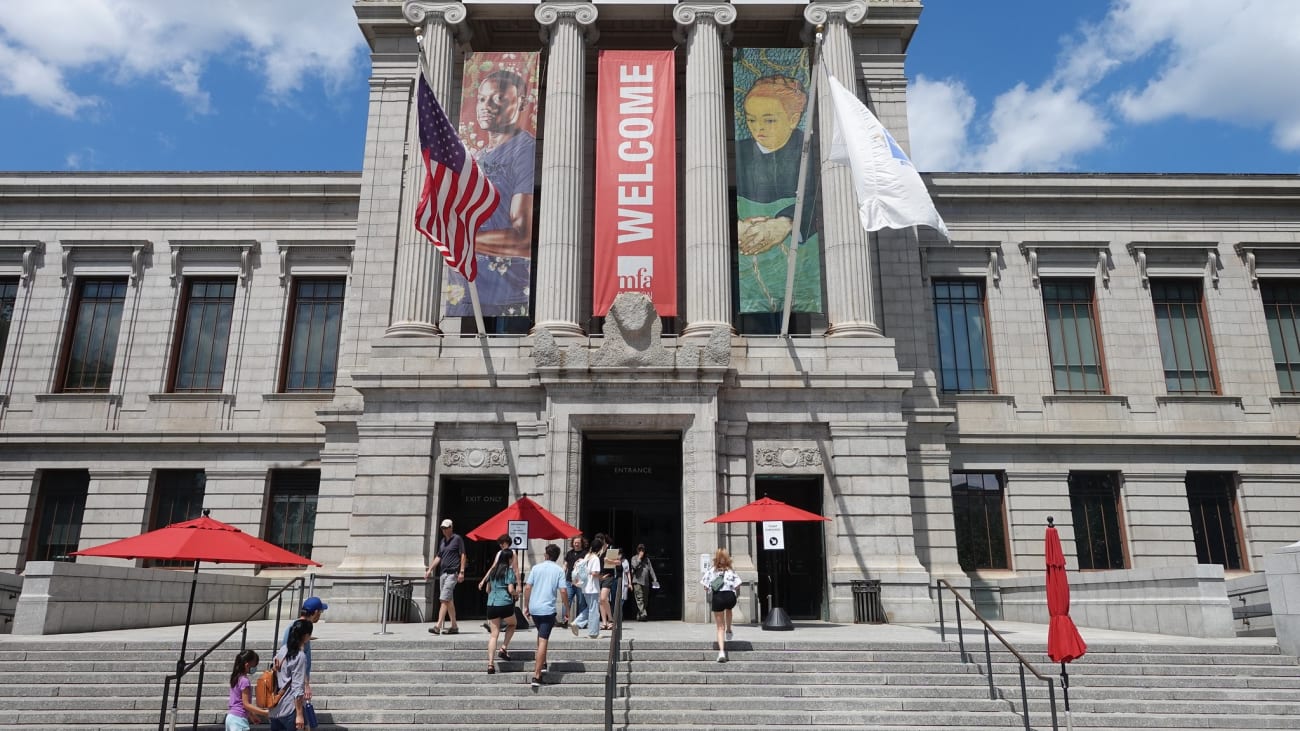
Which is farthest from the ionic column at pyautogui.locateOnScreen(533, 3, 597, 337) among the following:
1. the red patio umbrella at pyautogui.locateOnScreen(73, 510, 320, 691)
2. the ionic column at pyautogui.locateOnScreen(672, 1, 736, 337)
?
the red patio umbrella at pyautogui.locateOnScreen(73, 510, 320, 691)

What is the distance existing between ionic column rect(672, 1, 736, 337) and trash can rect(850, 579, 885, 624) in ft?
23.4

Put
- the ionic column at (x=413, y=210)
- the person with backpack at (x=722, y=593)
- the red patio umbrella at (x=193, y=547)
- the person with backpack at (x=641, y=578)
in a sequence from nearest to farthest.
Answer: the red patio umbrella at (x=193, y=547), the person with backpack at (x=722, y=593), the person with backpack at (x=641, y=578), the ionic column at (x=413, y=210)

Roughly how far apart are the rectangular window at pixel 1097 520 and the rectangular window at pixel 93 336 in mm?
31407

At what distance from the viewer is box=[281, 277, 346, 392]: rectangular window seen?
2892cm

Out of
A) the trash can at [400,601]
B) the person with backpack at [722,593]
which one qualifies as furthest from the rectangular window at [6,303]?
the person with backpack at [722,593]

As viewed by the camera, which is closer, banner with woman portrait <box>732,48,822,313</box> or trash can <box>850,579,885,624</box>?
trash can <box>850,579,885,624</box>

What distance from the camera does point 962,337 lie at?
29.1m

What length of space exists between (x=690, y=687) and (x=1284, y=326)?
89.7 feet

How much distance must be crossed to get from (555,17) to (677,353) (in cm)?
1151

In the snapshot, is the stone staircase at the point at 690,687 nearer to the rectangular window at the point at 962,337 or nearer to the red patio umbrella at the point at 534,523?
the red patio umbrella at the point at 534,523

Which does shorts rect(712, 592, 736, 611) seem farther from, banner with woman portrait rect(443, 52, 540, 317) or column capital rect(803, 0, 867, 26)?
column capital rect(803, 0, 867, 26)

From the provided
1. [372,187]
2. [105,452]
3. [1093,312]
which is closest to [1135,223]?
[1093,312]

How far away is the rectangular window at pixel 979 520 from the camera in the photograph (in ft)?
88.6

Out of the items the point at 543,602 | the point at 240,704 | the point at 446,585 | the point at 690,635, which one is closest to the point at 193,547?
the point at 240,704
